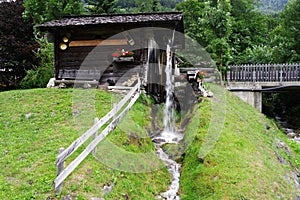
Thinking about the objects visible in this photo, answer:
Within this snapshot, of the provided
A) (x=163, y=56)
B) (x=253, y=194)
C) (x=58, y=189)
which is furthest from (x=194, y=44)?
(x=58, y=189)

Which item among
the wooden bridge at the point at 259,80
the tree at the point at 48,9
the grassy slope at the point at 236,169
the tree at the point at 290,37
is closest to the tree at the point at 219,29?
the wooden bridge at the point at 259,80

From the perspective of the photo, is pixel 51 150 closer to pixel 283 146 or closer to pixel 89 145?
pixel 89 145

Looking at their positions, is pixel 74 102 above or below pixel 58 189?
above

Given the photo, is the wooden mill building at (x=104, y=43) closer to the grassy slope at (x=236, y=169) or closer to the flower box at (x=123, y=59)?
the flower box at (x=123, y=59)

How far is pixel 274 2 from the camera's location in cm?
9981

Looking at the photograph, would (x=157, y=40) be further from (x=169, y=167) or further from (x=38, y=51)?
(x=38, y=51)

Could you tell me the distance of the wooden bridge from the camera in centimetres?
1762

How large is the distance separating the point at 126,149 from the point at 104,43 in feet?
22.6

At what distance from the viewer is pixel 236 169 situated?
795 cm

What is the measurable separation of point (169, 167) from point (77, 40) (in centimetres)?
789

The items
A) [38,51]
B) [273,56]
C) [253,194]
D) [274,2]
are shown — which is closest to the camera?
[253,194]

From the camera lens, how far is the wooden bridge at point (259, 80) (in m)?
17.6

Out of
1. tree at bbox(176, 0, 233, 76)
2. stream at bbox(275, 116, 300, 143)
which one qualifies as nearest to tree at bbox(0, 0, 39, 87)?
tree at bbox(176, 0, 233, 76)

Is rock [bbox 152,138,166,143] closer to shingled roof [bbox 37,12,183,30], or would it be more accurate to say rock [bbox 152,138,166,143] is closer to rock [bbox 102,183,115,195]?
rock [bbox 102,183,115,195]
